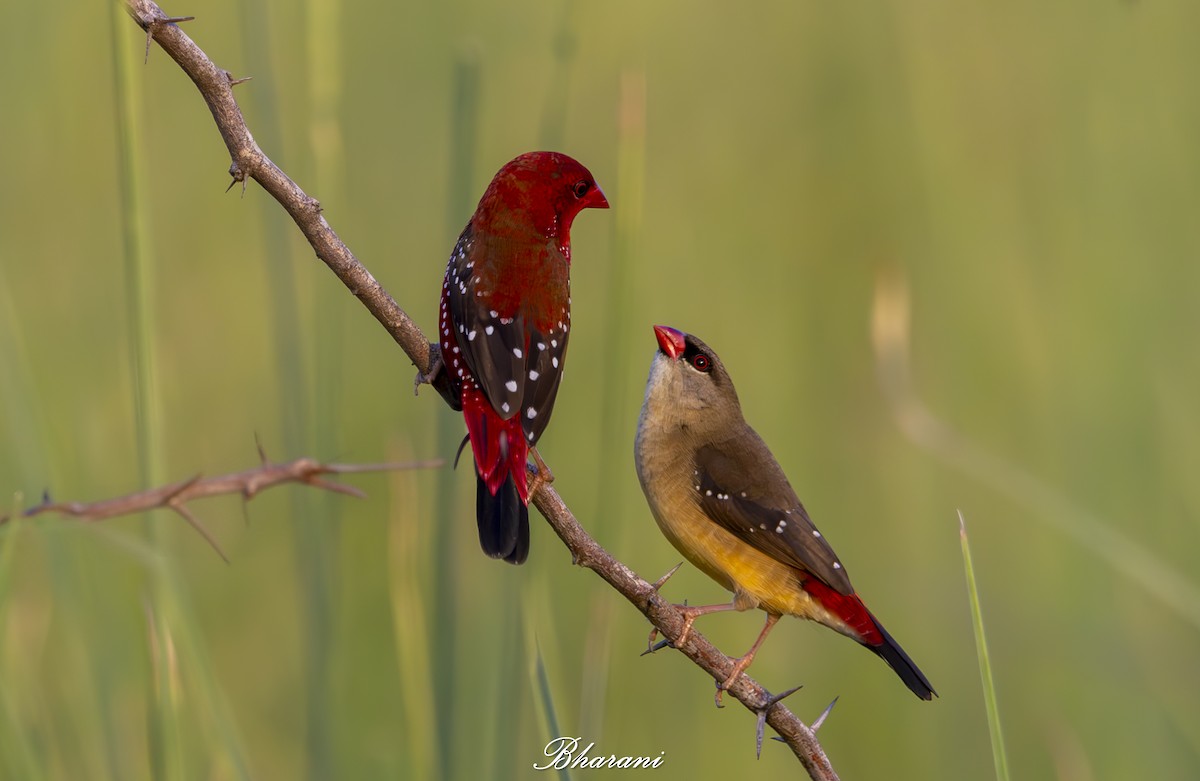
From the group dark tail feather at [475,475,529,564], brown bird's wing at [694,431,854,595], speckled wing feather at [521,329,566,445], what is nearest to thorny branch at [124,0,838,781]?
dark tail feather at [475,475,529,564]

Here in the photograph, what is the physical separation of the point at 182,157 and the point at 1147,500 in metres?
4.27

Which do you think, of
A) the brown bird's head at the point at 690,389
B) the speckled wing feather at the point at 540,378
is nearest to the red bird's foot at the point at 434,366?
the speckled wing feather at the point at 540,378

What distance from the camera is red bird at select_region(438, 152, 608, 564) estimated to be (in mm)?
2406

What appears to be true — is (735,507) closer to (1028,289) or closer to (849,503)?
(1028,289)

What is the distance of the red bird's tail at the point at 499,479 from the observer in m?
2.23

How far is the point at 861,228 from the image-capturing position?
630 centimetres

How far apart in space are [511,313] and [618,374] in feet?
0.99

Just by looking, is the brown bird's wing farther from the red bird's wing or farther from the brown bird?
the red bird's wing

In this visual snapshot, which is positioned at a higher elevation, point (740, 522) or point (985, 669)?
point (985, 669)

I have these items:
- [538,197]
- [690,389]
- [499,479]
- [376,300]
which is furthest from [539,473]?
[690,389]

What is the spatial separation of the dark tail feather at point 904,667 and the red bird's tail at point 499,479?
2.71ft

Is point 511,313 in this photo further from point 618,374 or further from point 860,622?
point 860,622

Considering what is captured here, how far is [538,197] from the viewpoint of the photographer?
8.71 feet

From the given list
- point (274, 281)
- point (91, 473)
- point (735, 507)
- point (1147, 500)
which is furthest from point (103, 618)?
point (1147, 500)
